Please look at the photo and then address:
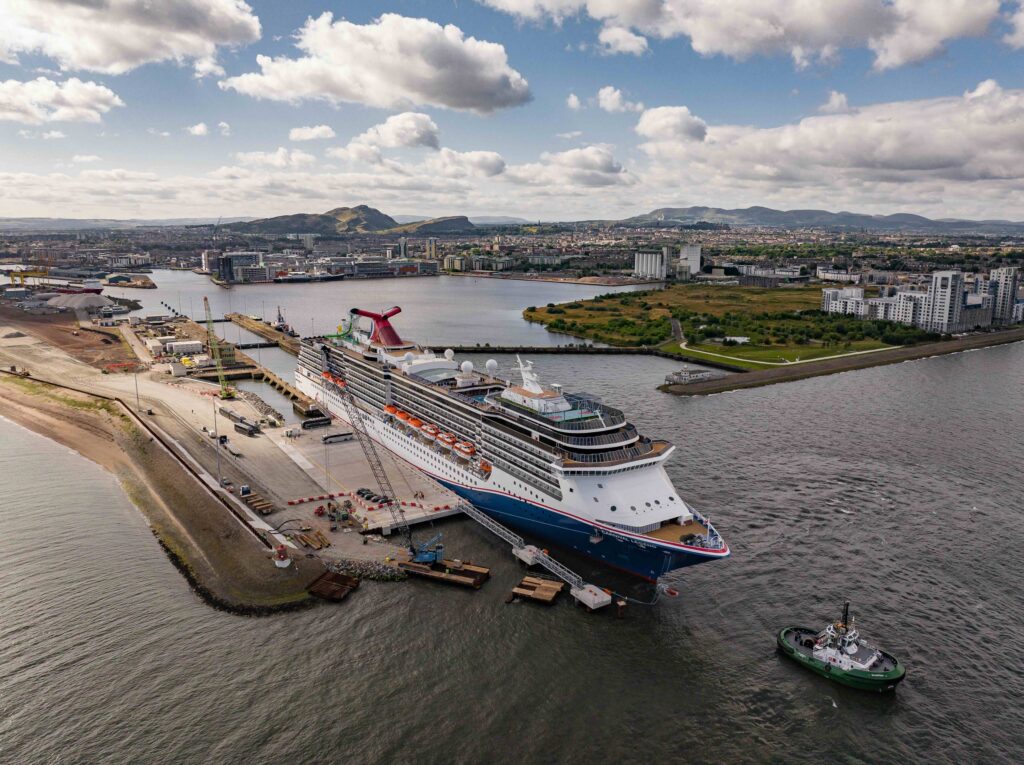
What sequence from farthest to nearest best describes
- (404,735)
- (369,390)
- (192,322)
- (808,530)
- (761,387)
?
(192,322)
(761,387)
(369,390)
(808,530)
(404,735)

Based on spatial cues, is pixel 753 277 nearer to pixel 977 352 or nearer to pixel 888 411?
pixel 977 352

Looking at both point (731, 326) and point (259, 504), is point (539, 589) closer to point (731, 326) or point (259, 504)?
point (259, 504)

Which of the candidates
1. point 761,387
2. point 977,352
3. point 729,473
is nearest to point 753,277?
point 977,352

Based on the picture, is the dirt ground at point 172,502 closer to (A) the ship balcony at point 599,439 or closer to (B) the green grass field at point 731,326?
(A) the ship balcony at point 599,439

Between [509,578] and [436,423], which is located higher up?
[436,423]

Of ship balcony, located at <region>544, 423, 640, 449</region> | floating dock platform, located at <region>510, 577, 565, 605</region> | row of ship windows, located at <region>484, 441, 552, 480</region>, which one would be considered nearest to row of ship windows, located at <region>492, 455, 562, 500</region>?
row of ship windows, located at <region>484, 441, 552, 480</region>
